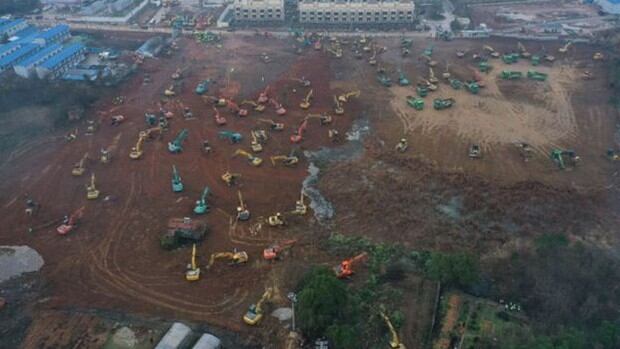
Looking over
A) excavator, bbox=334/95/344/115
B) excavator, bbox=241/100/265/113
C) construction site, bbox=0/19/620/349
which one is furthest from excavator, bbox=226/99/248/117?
excavator, bbox=334/95/344/115

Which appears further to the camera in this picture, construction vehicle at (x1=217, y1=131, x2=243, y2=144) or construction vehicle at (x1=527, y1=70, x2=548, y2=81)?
construction vehicle at (x1=527, y1=70, x2=548, y2=81)

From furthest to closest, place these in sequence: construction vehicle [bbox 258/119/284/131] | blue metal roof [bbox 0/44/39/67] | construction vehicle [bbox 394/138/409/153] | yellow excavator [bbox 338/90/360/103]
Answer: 1. blue metal roof [bbox 0/44/39/67]
2. yellow excavator [bbox 338/90/360/103]
3. construction vehicle [bbox 258/119/284/131]
4. construction vehicle [bbox 394/138/409/153]

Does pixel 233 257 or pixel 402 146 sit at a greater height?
pixel 402 146

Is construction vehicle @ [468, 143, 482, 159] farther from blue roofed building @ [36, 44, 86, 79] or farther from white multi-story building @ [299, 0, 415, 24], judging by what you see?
blue roofed building @ [36, 44, 86, 79]

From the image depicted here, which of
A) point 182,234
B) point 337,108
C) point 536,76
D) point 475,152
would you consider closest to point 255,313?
point 182,234

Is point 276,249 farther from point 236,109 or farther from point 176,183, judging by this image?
point 236,109

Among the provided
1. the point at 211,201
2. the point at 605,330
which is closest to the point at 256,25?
the point at 211,201

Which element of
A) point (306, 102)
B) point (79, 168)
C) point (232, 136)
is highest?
point (306, 102)

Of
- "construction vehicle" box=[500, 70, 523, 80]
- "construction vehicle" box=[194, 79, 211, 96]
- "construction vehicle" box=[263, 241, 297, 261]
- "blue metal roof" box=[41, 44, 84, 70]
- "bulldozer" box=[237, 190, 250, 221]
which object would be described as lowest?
"construction vehicle" box=[263, 241, 297, 261]

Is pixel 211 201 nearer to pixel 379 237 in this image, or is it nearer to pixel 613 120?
pixel 379 237
